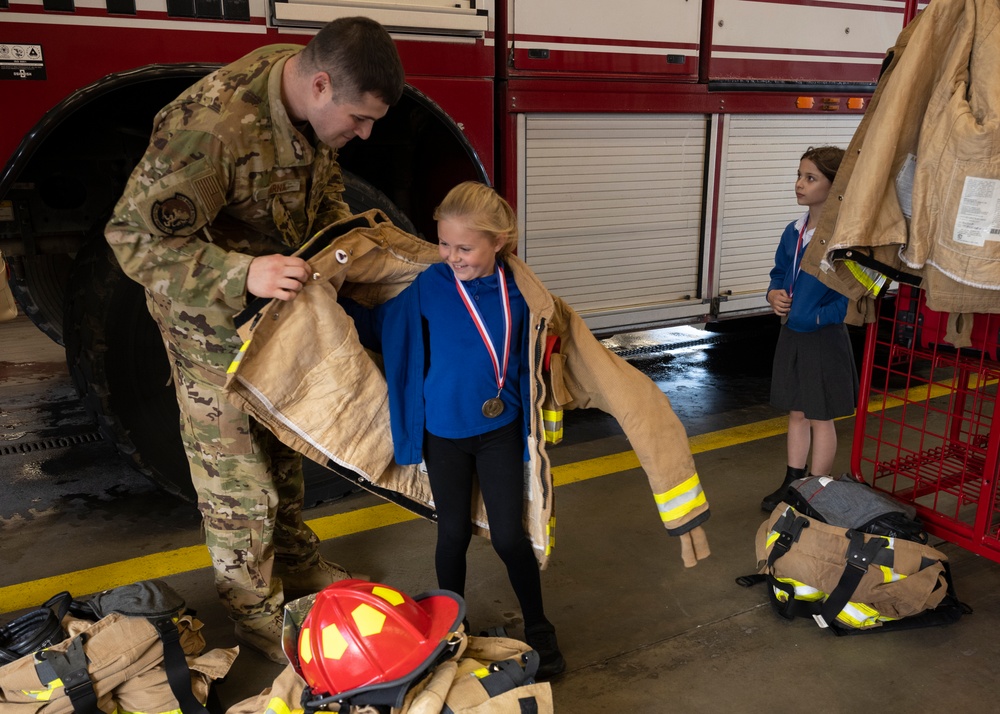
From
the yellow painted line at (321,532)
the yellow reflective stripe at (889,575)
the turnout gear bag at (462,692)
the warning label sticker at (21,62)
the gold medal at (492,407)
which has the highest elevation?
the warning label sticker at (21,62)

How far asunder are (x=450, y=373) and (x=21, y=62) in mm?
1730

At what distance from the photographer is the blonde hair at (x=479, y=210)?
7.54ft

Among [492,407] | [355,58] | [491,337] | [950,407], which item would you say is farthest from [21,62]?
[950,407]

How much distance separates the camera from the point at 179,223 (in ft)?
7.32

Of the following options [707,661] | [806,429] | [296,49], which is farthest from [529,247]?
[707,661]

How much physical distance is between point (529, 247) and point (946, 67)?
1.93m

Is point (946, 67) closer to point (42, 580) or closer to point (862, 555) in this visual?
point (862, 555)

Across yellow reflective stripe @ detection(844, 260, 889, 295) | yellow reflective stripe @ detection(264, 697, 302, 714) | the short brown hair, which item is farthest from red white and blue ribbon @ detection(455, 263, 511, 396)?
yellow reflective stripe @ detection(844, 260, 889, 295)

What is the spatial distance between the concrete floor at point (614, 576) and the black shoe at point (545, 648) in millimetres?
41

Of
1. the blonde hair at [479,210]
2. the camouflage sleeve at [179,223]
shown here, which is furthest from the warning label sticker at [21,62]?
the blonde hair at [479,210]

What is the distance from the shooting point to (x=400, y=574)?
325cm

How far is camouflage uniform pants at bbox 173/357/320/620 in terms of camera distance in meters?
2.52

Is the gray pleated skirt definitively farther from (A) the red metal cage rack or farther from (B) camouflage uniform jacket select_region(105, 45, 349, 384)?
(B) camouflage uniform jacket select_region(105, 45, 349, 384)

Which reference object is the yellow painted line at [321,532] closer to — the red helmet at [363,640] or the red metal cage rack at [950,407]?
the red metal cage rack at [950,407]
